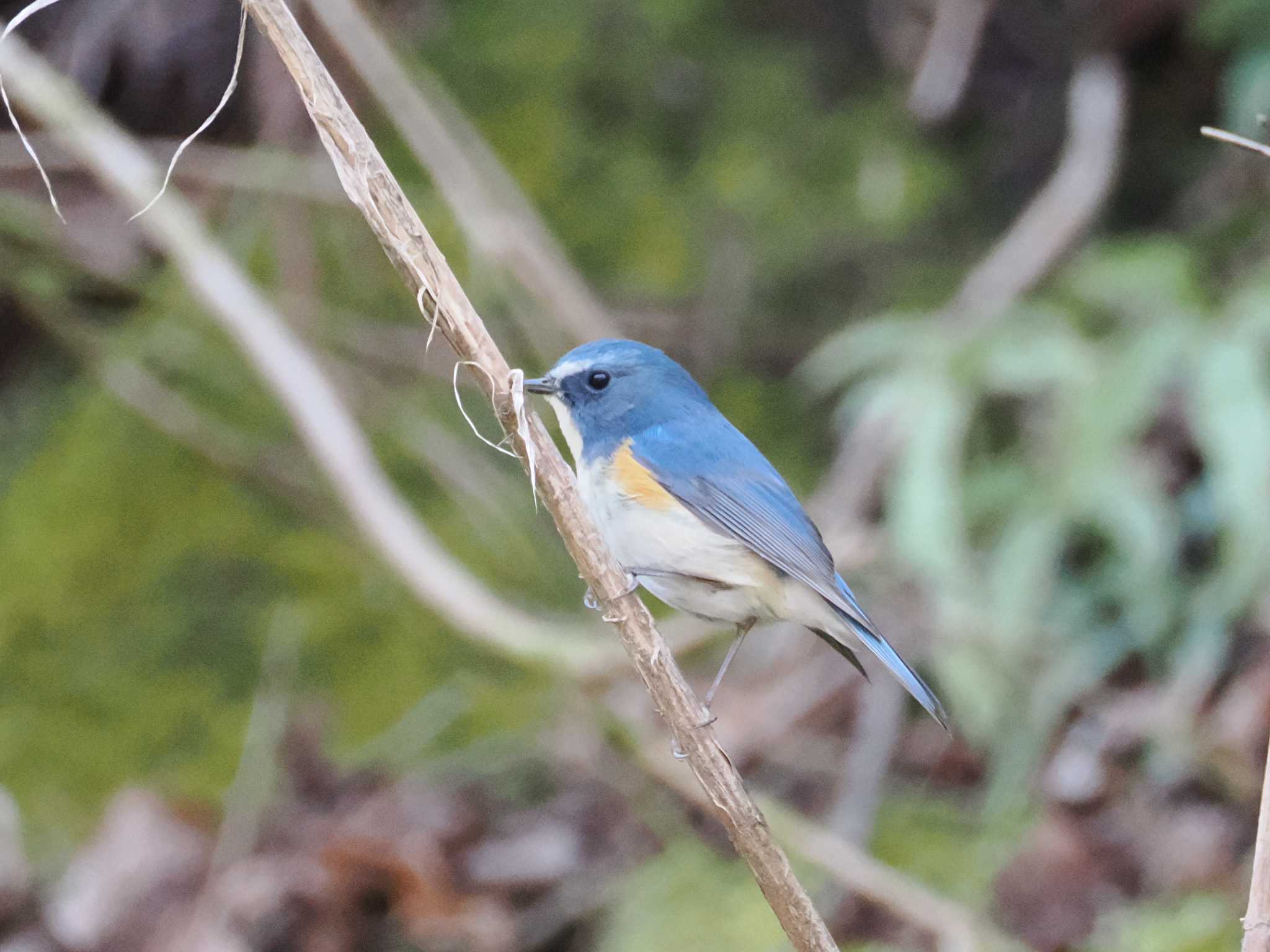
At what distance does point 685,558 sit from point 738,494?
0.18m

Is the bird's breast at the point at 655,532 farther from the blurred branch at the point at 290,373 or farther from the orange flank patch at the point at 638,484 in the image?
the blurred branch at the point at 290,373

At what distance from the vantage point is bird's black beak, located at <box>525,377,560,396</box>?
2.62m

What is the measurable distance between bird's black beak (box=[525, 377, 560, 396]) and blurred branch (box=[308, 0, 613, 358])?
5.36 feet

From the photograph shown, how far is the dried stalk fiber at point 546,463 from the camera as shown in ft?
5.68

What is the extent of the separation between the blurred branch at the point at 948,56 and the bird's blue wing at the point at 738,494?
9.10 feet

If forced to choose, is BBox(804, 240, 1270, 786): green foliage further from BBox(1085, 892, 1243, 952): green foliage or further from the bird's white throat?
the bird's white throat

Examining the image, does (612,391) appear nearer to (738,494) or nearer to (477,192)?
(738,494)

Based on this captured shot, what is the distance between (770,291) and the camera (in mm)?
5492

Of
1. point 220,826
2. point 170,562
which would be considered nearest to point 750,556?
point 220,826

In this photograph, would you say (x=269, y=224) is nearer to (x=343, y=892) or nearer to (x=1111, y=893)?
(x=343, y=892)

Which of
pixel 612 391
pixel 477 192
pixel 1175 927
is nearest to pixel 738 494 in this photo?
pixel 612 391

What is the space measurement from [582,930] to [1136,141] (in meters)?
3.37

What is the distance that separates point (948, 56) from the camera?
507 centimetres

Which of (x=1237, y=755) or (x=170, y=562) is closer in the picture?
(x=1237, y=755)
